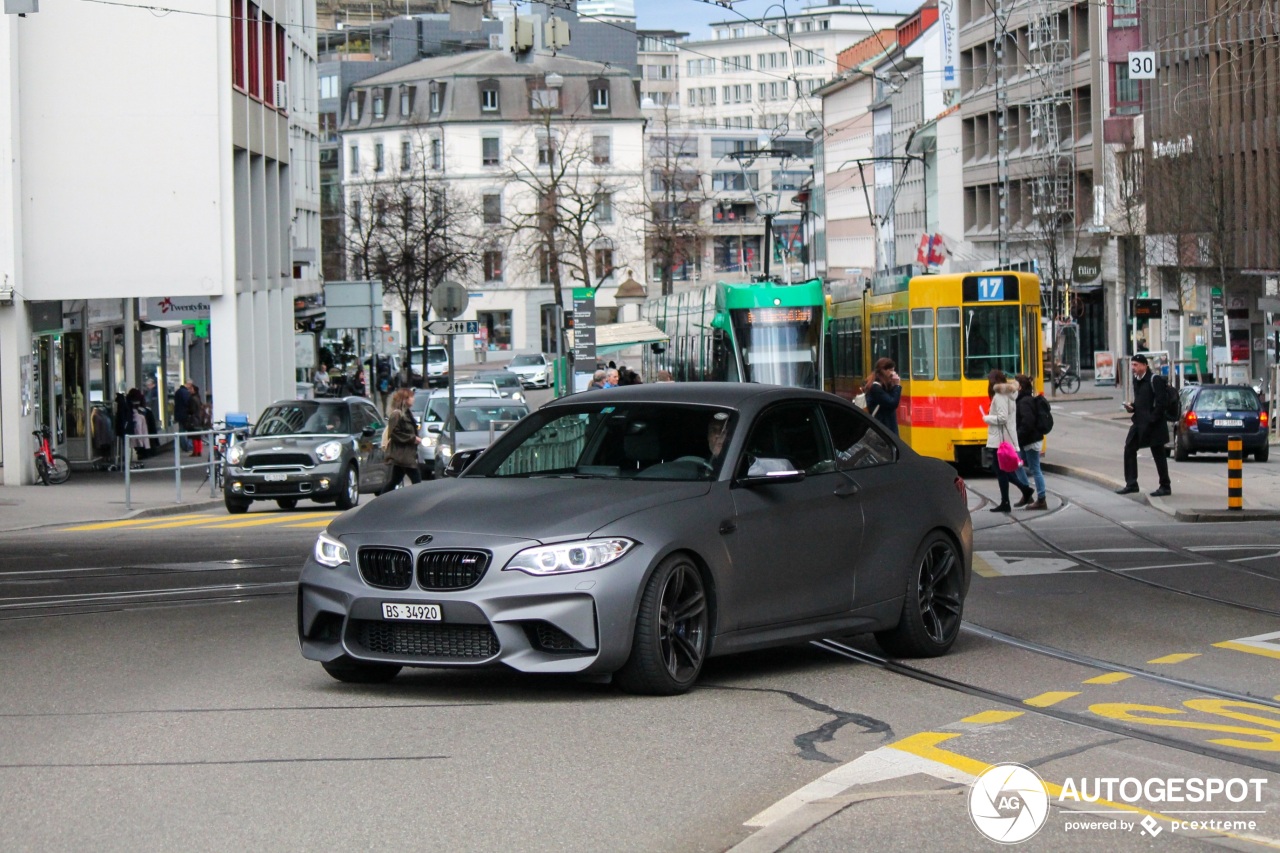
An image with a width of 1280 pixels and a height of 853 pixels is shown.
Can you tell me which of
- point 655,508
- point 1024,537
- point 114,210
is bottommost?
point 1024,537

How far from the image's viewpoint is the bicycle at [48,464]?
33.8m

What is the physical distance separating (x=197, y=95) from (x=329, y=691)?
28.8 m

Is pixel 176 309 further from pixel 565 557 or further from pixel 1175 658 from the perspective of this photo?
pixel 565 557

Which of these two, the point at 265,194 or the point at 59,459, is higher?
the point at 265,194

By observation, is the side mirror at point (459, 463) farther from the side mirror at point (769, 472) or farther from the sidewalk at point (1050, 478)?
the sidewalk at point (1050, 478)

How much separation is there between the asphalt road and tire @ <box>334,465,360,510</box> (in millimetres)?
13784

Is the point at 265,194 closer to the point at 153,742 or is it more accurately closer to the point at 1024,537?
the point at 1024,537

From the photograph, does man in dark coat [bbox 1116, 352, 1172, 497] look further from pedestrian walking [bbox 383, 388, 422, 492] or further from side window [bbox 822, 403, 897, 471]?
side window [bbox 822, 403, 897, 471]

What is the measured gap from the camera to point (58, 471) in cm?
3397

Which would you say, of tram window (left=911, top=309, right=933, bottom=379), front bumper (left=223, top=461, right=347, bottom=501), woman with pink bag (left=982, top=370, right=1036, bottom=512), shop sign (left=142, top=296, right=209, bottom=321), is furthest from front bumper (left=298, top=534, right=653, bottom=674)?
shop sign (left=142, top=296, right=209, bottom=321)

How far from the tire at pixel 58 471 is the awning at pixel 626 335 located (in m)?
14.9

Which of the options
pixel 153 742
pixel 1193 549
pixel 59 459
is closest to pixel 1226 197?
pixel 59 459

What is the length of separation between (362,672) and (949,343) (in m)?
22.8

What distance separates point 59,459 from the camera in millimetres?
34125
